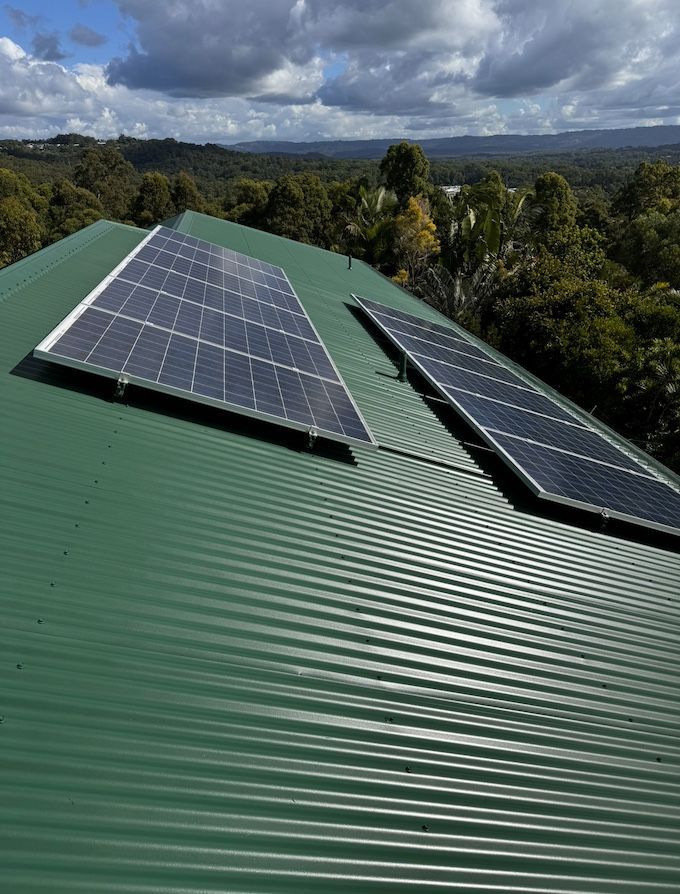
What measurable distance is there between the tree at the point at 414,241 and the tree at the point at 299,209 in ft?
56.8

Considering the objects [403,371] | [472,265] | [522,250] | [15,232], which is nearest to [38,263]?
[403,371]

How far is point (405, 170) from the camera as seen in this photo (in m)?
56.3

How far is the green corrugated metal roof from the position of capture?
3.79 metres

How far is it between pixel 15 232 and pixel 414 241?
3770 cm

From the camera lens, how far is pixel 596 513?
956 cm

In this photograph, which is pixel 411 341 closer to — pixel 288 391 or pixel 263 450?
pixel 288 391

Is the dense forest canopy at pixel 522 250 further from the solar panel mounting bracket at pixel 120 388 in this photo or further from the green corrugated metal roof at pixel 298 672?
the solar panel mounting bracket at pixel 120 388

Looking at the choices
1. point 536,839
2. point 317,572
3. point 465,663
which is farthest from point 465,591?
point 536,839

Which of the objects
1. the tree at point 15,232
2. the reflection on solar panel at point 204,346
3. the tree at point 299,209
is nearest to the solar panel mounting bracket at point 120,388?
the reflection on solar panel at point 204,346

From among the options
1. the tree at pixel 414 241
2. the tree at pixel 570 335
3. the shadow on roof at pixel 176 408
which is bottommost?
the tree at pixel 570 335

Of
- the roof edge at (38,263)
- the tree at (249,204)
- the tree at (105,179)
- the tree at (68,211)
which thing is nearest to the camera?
the roof edge at (38,263)

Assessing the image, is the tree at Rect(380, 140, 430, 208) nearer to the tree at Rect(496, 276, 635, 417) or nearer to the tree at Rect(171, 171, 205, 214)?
the tree at Rect(171, 171, 205, 214)

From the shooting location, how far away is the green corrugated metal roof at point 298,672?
3789 millimetres

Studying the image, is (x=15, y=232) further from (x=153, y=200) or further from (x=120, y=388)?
(x=120, y=388)
